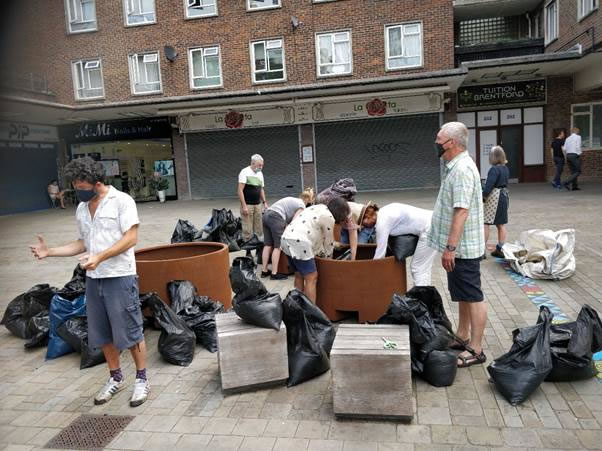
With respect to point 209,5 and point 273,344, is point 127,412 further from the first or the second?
point 209,5

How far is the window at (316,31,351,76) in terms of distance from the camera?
19.6 meters

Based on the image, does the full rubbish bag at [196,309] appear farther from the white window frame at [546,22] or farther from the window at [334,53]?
the white window frame at [546,22]

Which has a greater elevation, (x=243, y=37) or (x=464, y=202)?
(x=243, y=37)

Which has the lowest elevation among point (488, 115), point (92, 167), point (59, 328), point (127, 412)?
point (127, 412)

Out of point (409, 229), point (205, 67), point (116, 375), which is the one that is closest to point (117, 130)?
point (205, 67)

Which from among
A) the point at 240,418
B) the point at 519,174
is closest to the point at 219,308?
the point at 240,418

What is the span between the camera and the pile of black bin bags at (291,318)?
3840mm

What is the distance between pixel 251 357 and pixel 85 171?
1.78 meters

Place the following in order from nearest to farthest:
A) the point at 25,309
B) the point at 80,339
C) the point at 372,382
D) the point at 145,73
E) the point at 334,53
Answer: the point at 372,382
the point at 80,339
the point at 25,309
the point at 334,53
the point at 145,73

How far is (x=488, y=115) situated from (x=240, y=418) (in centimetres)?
1893

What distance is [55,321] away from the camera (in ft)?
15.8

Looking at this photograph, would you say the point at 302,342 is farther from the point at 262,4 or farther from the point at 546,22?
the point at 546,22

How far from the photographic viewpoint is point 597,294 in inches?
226

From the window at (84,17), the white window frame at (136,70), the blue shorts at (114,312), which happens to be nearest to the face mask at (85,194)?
the blue shorts at (114,312)
